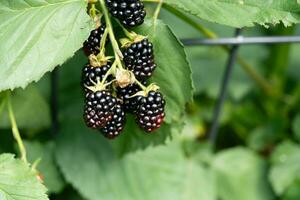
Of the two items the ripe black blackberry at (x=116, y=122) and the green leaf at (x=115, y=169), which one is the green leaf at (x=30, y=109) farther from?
the ripe black blackberry at (x=116, y=122)

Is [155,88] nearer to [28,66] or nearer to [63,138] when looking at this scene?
[28,66]

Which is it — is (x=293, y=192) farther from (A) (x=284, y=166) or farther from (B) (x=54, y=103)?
(B) (x=54, y=103)

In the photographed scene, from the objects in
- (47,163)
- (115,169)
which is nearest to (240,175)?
(115,169)

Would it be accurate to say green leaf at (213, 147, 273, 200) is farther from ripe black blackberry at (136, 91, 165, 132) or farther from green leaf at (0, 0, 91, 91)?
green leaf at (0, 0, 91, 91)

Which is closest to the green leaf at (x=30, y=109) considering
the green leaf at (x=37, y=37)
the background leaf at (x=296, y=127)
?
the green leaf at (x=37, y=37)

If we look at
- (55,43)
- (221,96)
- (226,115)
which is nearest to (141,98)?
(55,43)
